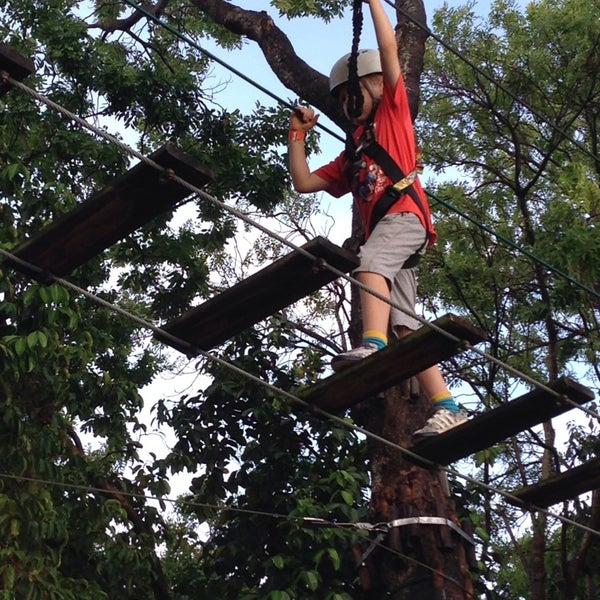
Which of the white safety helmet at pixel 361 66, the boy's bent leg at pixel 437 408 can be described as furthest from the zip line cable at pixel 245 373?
the white safety helmet at pixel 361 66

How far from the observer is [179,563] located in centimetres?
1087

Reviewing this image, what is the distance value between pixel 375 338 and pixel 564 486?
143 cm

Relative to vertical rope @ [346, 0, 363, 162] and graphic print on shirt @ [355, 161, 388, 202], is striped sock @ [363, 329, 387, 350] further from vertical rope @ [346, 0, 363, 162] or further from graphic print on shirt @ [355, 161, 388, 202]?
vertical rope @ [346, 0, 363, 162]

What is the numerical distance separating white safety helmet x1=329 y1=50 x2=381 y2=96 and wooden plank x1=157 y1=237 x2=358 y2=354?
1.28 m

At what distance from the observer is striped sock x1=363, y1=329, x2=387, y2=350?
482 cm

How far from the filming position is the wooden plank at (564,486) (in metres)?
5.55

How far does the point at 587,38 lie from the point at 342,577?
592cm

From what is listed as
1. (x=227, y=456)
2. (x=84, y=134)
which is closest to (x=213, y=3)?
(x=84, y=134)

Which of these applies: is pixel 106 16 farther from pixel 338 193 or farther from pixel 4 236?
pixel 338 193

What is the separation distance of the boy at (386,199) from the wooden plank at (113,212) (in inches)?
42.8

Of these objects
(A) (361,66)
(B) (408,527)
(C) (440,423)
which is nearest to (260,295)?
(C) (440,423)

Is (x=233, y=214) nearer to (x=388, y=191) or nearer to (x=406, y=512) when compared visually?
(x=388, y=191)

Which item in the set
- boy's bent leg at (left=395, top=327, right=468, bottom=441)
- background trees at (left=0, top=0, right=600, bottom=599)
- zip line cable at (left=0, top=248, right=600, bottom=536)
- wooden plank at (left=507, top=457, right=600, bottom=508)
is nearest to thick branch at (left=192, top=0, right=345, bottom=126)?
background trees at (left=0, top=0, right=600, bottom=599)

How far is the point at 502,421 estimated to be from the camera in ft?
16.2
